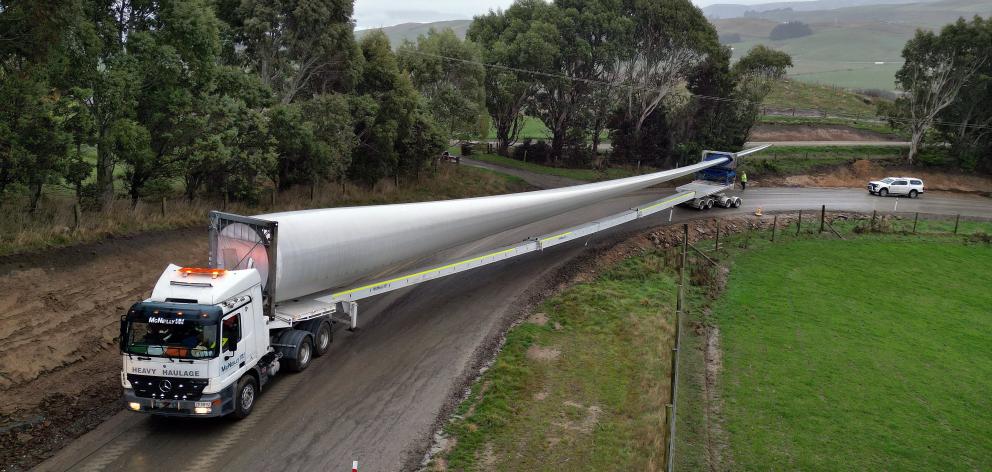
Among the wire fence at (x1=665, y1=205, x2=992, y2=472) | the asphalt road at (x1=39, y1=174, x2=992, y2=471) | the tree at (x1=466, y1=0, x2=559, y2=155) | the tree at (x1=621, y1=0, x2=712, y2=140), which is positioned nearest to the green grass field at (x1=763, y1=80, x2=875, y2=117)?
the tree at (x1=621, y1=0, x2=712, y2=140)

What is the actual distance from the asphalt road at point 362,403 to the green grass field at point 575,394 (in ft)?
4.11

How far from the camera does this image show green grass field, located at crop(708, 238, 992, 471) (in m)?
19.4

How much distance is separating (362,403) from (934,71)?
6779 centimetres

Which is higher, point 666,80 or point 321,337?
point 666,80

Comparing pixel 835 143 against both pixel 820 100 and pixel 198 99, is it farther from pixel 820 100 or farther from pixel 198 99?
pixel 198 99

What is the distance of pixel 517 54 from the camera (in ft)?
200

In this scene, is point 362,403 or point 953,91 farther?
point 953,91

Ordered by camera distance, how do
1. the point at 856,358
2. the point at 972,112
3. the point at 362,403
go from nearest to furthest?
the point at 362,403 → the point at 856,358 → the point at 972,112

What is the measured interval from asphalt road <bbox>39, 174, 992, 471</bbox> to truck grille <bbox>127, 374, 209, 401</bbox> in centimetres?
139

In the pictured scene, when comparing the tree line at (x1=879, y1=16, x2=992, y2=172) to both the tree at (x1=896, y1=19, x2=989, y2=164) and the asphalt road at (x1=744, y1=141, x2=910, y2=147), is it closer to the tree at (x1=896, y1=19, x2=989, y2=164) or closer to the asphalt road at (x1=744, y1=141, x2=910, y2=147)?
the tree at (x1=896, y1=19, x2=989, y2=164)

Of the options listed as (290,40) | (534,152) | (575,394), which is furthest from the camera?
(534,152)

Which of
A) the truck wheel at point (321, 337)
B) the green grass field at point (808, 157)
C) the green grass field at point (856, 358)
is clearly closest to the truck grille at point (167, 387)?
the truck wheel at point (321, 337)

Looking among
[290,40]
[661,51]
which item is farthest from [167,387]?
[661,51]

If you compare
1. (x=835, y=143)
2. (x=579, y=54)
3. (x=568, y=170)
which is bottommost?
(x=568, y=170)
